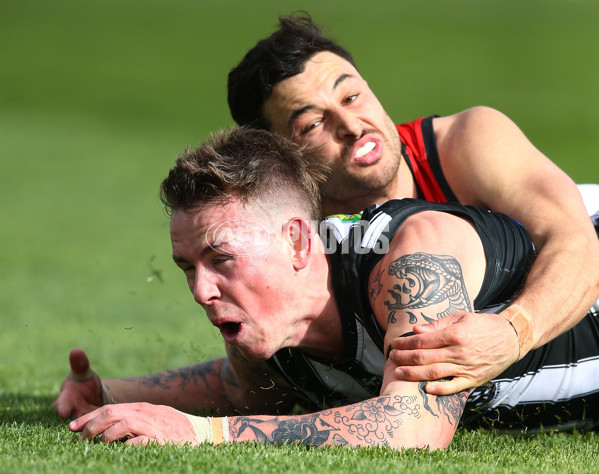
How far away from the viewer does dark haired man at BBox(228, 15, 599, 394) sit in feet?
13.4

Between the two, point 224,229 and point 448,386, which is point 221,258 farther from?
point 448,386

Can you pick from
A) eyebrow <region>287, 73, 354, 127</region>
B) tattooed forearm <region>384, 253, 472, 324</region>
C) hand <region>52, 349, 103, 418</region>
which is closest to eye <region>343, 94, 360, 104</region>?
eyebrow <region>287, 73, 354, 127</region>

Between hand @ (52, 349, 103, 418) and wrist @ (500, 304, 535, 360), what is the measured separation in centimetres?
244

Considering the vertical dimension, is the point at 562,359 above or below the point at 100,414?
below

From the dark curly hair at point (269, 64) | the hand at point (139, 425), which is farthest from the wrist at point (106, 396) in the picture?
the dark curly hair at point (269, 64)

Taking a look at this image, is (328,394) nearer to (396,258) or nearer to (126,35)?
(396,258)

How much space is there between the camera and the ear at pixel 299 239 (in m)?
3.79

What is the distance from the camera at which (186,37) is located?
122 feet

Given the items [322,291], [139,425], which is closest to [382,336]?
[322,291]

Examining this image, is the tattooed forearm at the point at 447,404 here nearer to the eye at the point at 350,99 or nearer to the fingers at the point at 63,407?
the fingers at the point at 63,407

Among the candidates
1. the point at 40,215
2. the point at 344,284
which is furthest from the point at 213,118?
the point at 344,284

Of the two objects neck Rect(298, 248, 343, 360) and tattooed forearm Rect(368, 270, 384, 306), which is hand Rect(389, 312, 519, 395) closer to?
tattooed forearm Rect(368, 270, 384, 306)

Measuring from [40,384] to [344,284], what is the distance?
111 inches

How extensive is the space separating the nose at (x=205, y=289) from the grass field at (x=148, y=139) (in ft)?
2.46
